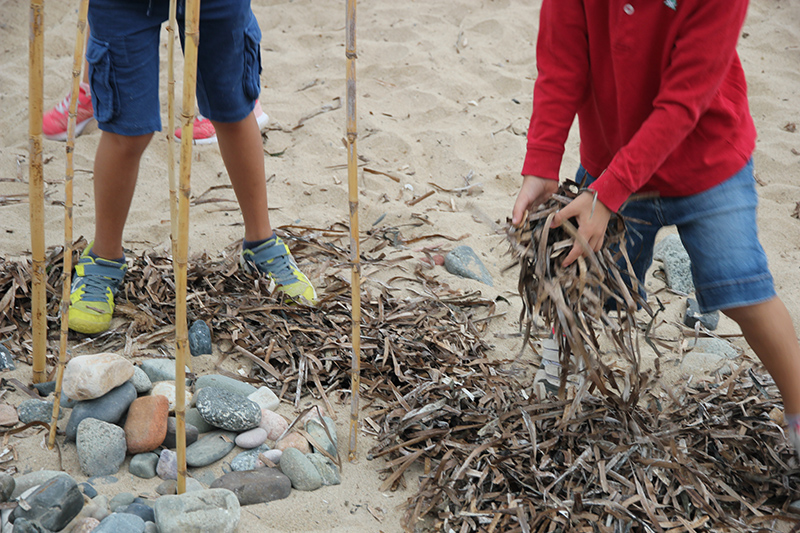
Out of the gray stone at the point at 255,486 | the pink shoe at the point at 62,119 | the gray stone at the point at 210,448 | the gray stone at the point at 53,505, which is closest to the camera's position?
the gray stone at the point at 53,505

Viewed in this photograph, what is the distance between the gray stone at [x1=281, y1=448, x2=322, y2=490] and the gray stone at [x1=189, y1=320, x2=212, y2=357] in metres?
0.60

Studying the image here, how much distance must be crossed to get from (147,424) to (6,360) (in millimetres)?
615

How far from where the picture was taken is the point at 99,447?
5.55 feet

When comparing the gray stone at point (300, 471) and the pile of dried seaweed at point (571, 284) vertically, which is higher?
the pile of dried seaweed at point (571, 284)

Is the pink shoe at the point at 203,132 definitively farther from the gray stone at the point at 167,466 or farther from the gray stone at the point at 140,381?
the gray stone at the point at 167,466

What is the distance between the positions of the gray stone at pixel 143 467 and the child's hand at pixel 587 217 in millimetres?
1203

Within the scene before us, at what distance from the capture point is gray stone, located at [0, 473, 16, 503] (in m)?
1.47

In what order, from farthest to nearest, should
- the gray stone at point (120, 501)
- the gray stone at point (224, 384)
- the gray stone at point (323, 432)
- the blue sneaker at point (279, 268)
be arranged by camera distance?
the blue sneaker at point (279, 268) < the gray stone at point (224, 384) < the gray stone at point (323, 432) < the gray stone at point (120, 501)

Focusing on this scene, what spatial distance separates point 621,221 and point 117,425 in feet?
4.87

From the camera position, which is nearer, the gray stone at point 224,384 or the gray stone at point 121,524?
the gray stone at point 121,524

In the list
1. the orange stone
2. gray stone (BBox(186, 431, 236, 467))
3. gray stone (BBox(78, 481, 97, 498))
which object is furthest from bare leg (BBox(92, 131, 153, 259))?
gray stone (BBox(78, 481, 97, 498))

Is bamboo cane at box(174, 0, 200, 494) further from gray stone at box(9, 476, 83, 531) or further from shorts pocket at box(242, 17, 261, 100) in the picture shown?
shorts pocket at box(242, 17, 261, 100)

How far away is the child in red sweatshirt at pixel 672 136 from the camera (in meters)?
1.60

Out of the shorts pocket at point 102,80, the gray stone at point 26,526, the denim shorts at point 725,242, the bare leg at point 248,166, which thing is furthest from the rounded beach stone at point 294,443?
the shorts pocket at point 102,80
